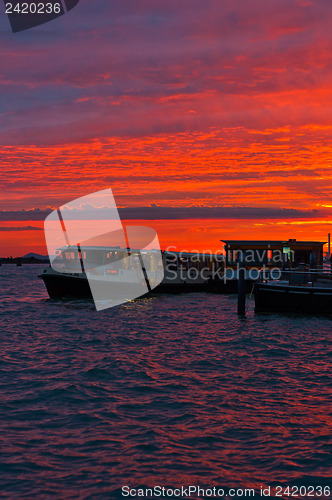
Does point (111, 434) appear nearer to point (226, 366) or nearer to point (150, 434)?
point (150, 434)

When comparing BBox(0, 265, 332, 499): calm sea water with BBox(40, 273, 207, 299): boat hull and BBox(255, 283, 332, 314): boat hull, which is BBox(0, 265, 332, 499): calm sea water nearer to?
BBox(255, 283, 332, 314): boat hull

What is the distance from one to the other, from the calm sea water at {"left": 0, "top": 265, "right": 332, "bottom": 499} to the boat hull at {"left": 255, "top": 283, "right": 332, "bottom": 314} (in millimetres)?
5258

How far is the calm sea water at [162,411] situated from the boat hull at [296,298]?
526 centimetres

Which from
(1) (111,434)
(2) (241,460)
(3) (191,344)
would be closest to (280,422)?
(2) (241,460)

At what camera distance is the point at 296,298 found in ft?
99.1

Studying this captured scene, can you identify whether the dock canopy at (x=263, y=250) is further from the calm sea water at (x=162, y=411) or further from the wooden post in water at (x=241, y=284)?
the calm sea water at (x=162, y=411)

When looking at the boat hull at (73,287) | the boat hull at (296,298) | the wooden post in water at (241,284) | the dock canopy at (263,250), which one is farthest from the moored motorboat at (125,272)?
the boat hull at (296,298)

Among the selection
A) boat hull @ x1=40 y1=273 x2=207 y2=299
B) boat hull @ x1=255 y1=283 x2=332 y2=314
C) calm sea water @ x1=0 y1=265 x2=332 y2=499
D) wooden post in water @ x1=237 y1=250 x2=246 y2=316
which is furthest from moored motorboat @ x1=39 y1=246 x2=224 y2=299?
calm sea water @ x1=0 y1=265 x2=332 y2=499

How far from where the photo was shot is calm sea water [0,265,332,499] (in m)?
9.16

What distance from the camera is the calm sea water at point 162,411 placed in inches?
360

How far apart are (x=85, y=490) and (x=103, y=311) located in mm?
28059

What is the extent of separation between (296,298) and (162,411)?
19447 mm

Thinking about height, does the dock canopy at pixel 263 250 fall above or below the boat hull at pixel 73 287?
above

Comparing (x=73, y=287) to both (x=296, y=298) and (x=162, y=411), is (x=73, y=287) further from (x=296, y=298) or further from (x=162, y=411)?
(x=162, y=411)
